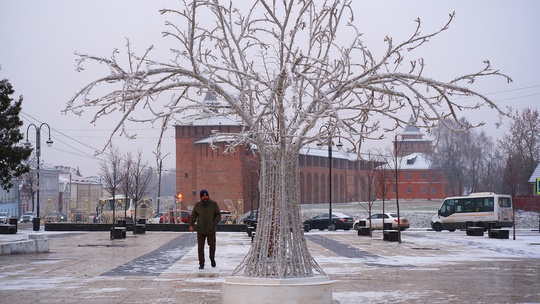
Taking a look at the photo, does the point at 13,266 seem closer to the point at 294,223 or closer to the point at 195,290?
the point at 195,290

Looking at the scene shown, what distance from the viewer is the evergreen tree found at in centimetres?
2455

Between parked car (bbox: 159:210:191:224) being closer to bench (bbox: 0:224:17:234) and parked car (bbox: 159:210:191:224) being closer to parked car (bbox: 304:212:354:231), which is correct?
parked car (bbox: 304:212:354:231)

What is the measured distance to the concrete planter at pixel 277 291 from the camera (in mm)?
9008

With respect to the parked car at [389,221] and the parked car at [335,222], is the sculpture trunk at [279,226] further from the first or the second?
the parked car at [335,222]

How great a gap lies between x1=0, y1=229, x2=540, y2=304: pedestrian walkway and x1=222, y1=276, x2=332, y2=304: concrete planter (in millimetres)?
141

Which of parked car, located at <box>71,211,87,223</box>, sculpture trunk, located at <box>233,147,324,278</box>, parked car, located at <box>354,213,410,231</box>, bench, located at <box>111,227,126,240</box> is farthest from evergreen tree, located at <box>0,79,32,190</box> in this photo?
parked car, located at <box>71,211,87,223</box>

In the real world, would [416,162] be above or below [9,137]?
above

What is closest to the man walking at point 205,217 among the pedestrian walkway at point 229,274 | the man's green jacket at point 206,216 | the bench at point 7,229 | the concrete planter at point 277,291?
the man's green jacket at point 206,216

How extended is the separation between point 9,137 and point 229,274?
41.3 feet

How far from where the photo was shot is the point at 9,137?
25.0 meters

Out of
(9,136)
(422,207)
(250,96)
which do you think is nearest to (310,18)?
(250,96)

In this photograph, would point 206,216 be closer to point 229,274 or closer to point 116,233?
point 229,274

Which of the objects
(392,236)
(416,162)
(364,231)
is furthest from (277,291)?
(416,162)

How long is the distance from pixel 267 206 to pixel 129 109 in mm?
2086
